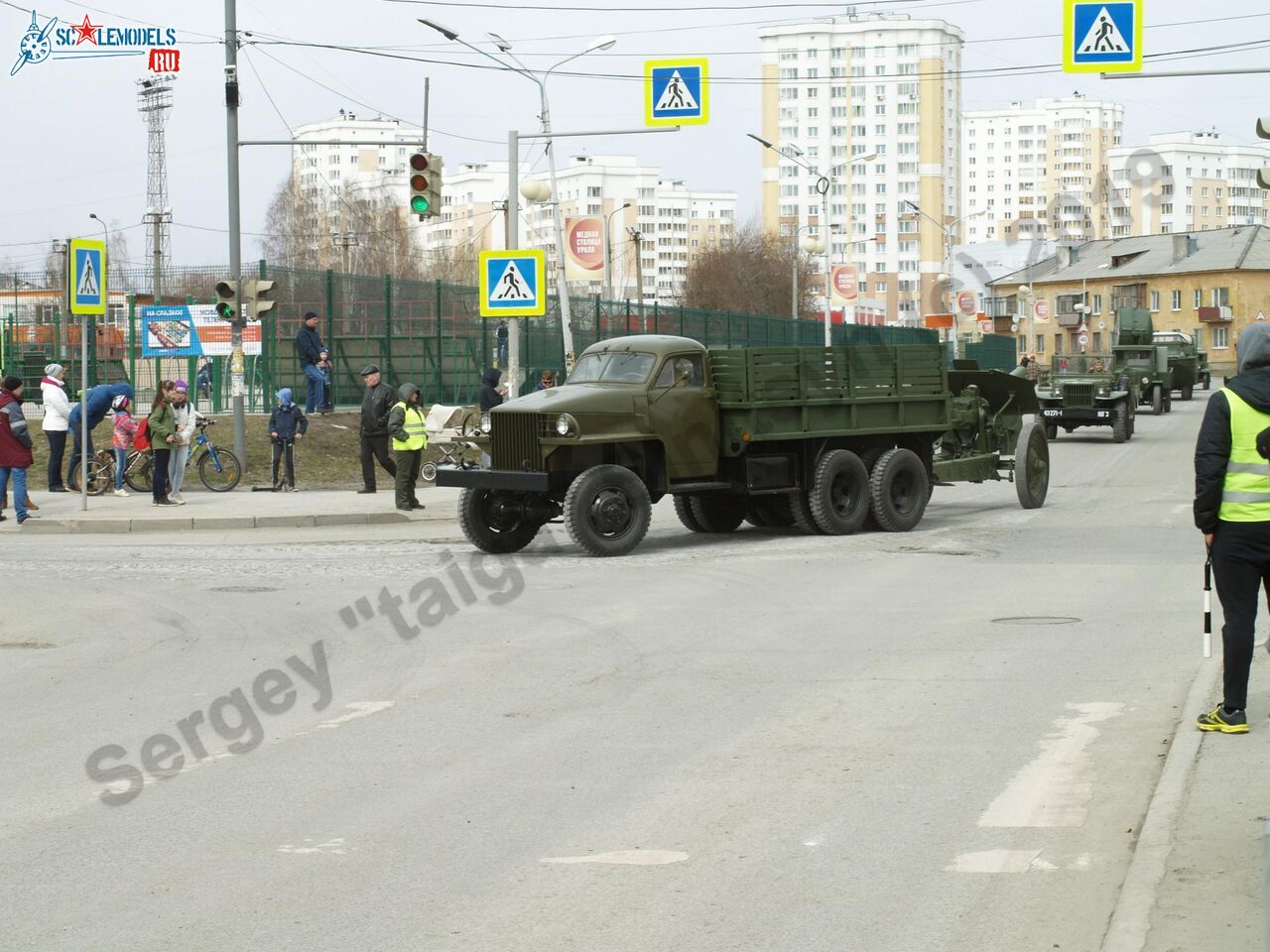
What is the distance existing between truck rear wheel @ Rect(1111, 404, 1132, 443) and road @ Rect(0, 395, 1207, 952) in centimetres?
2347

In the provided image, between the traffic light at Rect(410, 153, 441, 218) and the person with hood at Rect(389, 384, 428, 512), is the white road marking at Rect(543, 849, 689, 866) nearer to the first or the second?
the person with hood at Rect(389, 384, 428, 512)

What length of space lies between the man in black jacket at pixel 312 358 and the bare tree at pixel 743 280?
5770 cm

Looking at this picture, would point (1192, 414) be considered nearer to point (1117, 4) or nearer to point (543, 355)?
point (543, 355)

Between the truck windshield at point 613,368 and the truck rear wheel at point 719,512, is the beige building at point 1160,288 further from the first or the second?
the truck windshield at point 613,368

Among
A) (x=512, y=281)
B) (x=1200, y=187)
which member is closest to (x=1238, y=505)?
(x=512, y=281)

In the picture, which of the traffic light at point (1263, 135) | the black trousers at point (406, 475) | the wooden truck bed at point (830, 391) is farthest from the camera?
the black trousers at point (406, 475)

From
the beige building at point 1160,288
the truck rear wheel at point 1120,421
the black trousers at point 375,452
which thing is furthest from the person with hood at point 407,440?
the beige building at point 1160,288

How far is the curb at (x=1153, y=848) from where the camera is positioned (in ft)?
16.0

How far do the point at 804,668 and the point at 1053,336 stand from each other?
123288 mm

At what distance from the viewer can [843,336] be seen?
184ft

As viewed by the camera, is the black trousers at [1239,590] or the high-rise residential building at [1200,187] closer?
the black trousers at [1239,590]

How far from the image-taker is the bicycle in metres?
24.6

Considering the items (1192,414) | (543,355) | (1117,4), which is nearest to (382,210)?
(1192,414)

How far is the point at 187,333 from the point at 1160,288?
98.2 meters
